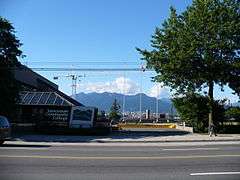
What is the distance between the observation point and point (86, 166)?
52.8 feet

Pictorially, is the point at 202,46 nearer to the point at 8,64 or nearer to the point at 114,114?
the point at 8,64

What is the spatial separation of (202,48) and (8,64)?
1580cm

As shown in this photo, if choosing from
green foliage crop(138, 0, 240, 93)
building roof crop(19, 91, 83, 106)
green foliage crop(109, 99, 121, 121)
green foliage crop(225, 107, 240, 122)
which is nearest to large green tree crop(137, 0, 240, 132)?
green foliage crop(138, 0, 240, 93)

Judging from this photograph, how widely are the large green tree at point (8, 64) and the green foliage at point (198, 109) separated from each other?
15.8 meters

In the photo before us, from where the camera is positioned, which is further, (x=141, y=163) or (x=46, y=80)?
(x=46, y=80)

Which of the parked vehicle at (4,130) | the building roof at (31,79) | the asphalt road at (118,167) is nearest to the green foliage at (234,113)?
the parked vehicle at (4,130)

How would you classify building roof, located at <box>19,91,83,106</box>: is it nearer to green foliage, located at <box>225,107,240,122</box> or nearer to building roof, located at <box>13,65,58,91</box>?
building roof, located at <box>13,65,58,91</box>

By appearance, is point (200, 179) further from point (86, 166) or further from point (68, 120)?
point (68, 120)

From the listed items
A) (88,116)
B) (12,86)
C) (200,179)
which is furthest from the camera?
(88,116)

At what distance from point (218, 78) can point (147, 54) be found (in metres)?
6.62

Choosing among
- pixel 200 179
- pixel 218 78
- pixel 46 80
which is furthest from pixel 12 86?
pixel 46 80

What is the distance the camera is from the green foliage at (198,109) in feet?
155

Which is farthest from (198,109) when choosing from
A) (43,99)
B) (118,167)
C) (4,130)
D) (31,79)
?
(31,79)

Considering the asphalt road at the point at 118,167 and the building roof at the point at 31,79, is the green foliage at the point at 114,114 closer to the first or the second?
the building roof at the point at 31,79
